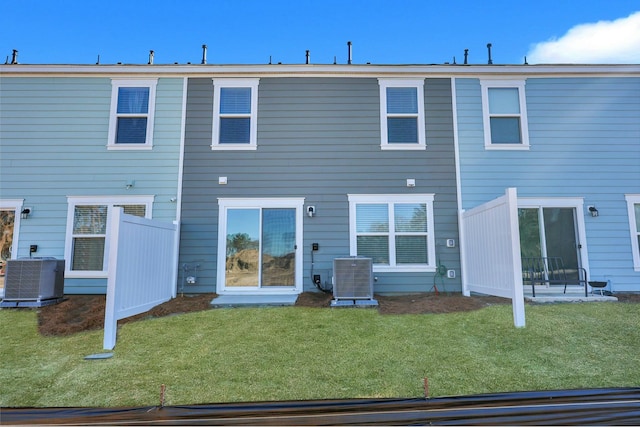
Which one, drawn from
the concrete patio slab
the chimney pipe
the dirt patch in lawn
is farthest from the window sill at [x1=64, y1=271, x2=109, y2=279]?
the chimney pipe

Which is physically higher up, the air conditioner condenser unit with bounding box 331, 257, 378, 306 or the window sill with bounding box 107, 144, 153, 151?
the window sill with bounding box 107, 144, 153, 151

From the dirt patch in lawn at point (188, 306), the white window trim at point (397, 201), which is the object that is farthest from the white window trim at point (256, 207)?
the white window trim at point (397, 201)

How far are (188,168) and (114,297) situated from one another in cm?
355

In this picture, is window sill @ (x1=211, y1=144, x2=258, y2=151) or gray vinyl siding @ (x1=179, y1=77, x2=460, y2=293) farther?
window sill @ (x1=211, y1=144, x2=258, y2=151)

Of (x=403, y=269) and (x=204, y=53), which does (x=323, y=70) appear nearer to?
(x=204, y=53)

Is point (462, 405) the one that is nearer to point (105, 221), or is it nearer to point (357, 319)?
point (357, 319)

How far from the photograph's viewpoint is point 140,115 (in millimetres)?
7867

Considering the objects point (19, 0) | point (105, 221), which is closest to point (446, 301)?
point (105, 221)

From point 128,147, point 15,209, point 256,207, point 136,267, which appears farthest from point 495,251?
point 15,209

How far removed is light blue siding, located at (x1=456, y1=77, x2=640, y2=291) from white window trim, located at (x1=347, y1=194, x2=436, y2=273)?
893 mm

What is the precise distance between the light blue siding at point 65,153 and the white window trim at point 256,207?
3.63 feet

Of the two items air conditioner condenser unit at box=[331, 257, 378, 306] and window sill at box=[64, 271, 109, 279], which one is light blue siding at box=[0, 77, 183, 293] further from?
air conditioner condenser unit at box=[331, 257, 378, 306]

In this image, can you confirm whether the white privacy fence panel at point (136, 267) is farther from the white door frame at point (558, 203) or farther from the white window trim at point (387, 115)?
the white door frame at point (558, 203)

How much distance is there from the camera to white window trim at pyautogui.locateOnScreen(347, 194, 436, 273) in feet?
24.7
